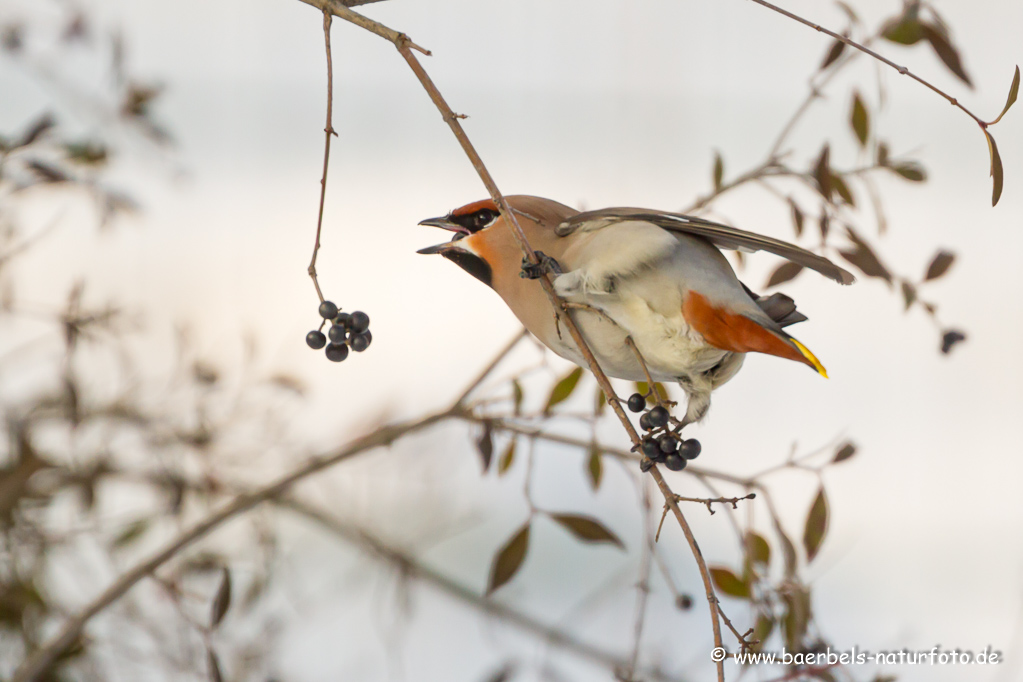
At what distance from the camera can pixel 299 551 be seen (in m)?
2.15

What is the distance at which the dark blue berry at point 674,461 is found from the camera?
0.86m

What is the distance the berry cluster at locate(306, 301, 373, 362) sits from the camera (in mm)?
830

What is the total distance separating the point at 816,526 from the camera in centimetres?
102

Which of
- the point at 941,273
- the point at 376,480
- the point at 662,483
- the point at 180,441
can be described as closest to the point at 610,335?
the point at 662,483

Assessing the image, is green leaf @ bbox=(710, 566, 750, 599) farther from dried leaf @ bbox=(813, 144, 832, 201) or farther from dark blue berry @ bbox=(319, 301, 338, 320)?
dark blue berry @ bbox=(319, 301, 338, 320)

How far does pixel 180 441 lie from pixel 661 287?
2.90 ft

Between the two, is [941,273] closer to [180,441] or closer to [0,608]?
[180,441]

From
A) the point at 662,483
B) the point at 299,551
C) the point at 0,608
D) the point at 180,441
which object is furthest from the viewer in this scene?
the point at 299,551

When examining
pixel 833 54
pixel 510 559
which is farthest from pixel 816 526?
pixel 833 54

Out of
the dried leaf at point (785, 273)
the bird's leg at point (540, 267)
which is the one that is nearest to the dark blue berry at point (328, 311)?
the bird's leg at point (540, 267)

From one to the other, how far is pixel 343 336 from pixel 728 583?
2.08ft

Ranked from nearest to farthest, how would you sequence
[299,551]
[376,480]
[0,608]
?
1. [0,608]
2. [376,480]
3. [299,551]

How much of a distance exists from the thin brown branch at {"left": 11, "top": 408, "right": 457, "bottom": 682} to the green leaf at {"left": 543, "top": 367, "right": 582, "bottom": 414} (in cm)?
13

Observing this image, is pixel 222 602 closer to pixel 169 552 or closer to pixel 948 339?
pixel 169 552
